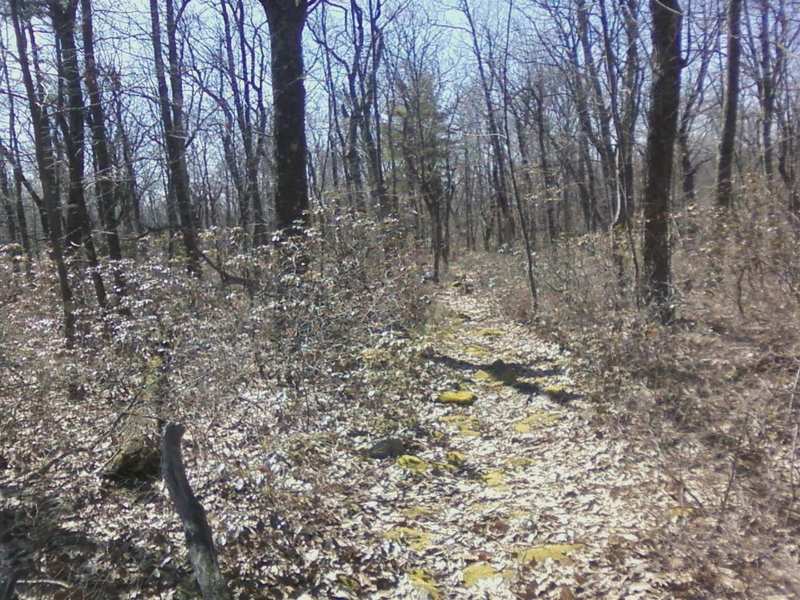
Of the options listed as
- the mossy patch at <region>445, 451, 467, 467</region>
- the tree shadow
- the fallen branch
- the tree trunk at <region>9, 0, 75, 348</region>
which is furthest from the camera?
the tree shadow

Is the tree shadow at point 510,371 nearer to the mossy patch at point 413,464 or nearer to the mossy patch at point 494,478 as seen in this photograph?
the mossy patch at point 494,478

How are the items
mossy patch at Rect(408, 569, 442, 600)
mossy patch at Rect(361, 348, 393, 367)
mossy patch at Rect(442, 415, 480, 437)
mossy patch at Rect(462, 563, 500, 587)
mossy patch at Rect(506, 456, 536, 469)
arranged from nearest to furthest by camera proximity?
mossy patch at Rect(408, 569, 442, 600) < mossy patch at Rect(462, 563, 500, 587) < mossy patch at Rect(506, 456, 536, 469) < mossy patch at Rect(442, 415, 480, 437) < mossy patch at Rect(361, 348, 393, 367)

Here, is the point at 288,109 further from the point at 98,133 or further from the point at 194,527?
the point at 194,527

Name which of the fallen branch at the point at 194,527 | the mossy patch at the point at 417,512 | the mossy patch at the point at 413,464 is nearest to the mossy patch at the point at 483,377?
the mossy patch at the point at 413,464

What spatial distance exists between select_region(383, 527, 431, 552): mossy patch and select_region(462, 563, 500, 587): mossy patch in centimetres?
44

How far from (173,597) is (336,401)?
2850 mm

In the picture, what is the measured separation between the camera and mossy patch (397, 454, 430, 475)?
5504 millimetres

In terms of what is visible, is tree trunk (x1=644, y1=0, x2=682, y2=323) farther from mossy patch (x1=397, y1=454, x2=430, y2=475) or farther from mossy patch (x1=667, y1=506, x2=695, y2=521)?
mossy patch (x1=397, y1=454, x2=430, y2=475)

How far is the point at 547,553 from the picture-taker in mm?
3947

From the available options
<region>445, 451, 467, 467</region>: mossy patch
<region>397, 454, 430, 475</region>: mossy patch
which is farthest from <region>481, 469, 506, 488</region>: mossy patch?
<region>397, 454, 430, 475</region>: mossy patch

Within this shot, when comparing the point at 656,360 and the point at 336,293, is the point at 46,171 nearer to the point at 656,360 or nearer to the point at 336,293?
the point at 336,293

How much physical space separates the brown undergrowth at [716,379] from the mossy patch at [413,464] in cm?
205

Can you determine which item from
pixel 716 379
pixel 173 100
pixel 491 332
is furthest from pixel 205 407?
pixel 173 100

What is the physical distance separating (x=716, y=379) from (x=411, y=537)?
344cm
